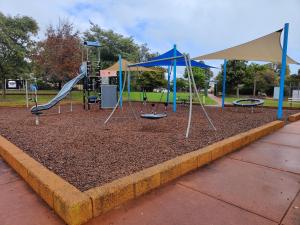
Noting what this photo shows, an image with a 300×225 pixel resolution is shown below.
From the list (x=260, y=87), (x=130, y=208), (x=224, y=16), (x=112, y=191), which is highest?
(x=224, y=16)

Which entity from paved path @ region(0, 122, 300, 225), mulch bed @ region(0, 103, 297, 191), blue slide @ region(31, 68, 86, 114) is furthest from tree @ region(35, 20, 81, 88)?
paved path @ region(0, 122, 300, 225)

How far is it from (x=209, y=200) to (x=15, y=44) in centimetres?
1751

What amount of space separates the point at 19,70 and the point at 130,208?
1703 cm

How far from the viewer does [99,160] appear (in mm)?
3141

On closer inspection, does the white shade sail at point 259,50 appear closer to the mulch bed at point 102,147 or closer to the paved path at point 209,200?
the mulch bed at point 102,147

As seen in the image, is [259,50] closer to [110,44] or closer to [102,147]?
[102,147]

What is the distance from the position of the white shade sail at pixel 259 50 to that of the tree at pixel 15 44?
13.0 m

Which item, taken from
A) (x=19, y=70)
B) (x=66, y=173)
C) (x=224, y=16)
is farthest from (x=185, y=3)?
(x=19, y=70)

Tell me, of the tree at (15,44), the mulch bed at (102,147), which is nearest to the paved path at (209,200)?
the mulch bed at (102,147)

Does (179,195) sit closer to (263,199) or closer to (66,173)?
(263,199)

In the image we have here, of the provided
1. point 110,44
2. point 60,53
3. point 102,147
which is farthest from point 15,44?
point 102,147

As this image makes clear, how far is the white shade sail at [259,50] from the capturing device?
7.27 metres

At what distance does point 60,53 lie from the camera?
53.2ft

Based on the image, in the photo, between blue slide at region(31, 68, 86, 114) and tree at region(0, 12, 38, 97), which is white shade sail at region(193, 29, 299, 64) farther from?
tree at region(0, 12, 38, 97)
